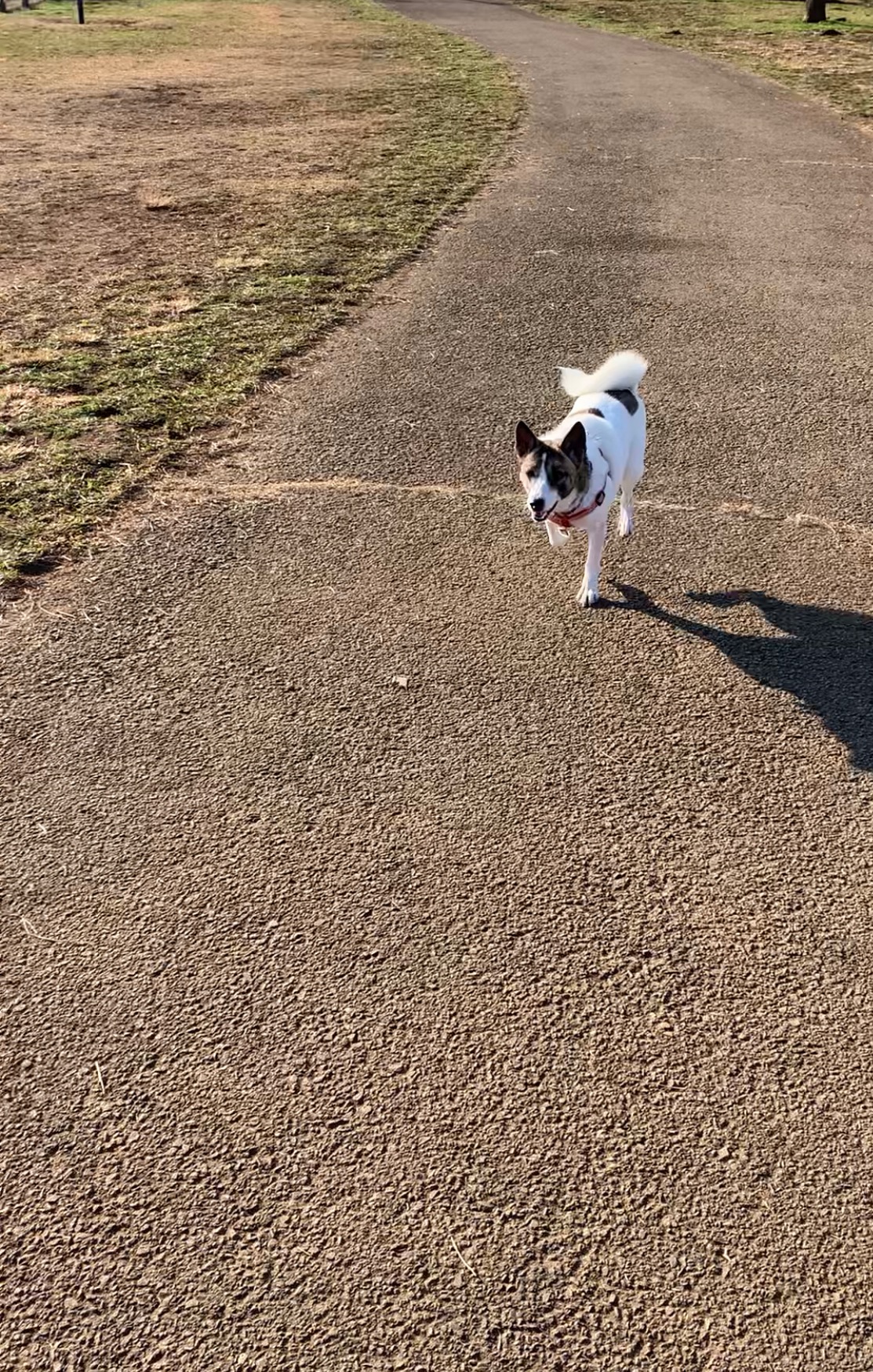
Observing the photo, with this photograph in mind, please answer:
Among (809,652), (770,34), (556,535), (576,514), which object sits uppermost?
(770,34)

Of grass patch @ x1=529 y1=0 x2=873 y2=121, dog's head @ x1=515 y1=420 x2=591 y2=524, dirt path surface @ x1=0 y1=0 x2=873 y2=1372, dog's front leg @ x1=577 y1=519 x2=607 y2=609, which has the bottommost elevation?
dirt path surface @ x1=0 y1=0 x2=873 y2=1372

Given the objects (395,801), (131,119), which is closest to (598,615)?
(395,801)

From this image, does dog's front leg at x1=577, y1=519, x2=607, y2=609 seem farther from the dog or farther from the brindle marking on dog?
the brindle marking on dog

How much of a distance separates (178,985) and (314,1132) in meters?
0.62

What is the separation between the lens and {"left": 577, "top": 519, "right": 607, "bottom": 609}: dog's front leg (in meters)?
4.34

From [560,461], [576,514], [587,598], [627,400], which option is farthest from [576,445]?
[627,400]

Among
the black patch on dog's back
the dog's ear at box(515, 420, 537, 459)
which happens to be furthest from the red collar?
the black patch on dog's back

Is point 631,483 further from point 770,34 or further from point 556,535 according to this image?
point 770,34

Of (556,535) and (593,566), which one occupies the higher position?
(556,535)

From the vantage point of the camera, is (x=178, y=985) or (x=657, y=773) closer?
(x=178, y=985)

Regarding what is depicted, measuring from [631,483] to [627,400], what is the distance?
38 centimetres

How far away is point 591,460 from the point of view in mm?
4137

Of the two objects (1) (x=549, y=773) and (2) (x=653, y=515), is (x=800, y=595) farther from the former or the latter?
(1) (x=549, y=773)

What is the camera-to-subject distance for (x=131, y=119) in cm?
1433
